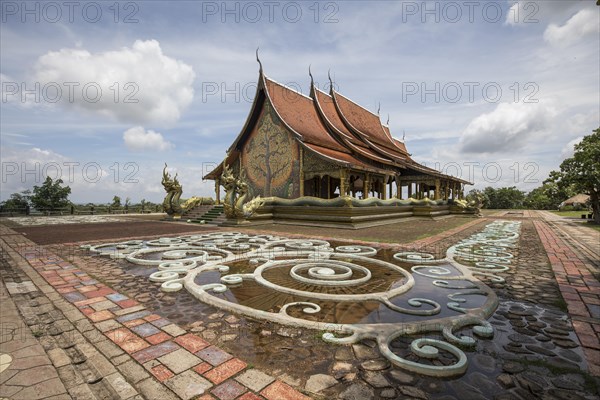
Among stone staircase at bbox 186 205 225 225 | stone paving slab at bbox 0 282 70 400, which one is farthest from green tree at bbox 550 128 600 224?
stone paving slab at bbox 0 282 70 400

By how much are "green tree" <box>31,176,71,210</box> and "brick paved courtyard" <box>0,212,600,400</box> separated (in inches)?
1150

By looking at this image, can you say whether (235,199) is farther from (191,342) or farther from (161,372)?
(161,372)

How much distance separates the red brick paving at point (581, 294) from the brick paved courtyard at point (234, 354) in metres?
0.02

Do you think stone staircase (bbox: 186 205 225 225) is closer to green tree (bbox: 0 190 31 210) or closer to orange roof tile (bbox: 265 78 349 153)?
orange roof tile (bbox: 265 78 349 153)

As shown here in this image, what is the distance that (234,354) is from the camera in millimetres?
2219

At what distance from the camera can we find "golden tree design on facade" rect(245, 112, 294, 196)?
1600 cm

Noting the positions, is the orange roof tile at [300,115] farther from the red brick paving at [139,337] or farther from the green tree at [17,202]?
the green tree at [17,202]

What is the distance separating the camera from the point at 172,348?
2270 millimetres

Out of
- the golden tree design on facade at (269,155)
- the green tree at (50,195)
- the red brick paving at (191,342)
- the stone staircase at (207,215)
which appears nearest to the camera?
the red brick paving at (191,342)

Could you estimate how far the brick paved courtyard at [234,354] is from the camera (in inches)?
71.5

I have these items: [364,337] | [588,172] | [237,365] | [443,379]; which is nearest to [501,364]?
[443,379]

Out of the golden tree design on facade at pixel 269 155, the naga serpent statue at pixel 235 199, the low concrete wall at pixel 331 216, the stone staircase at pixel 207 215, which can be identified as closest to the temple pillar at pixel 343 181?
the low concrete wall at pixel 331 216

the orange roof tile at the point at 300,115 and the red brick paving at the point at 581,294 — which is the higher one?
the orange roof tile at the point at 300,115

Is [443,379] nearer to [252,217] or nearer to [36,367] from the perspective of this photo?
[36,367]
